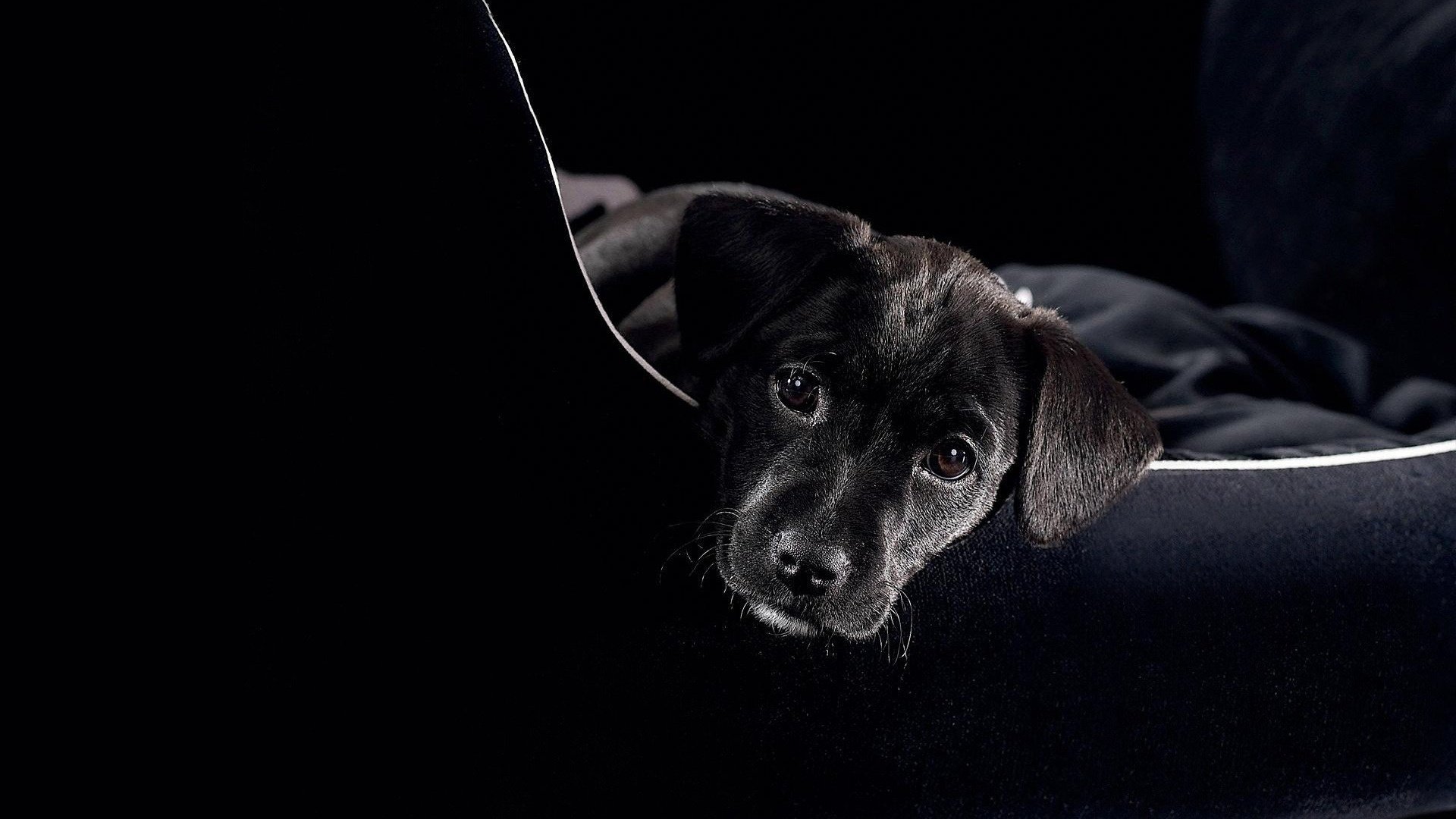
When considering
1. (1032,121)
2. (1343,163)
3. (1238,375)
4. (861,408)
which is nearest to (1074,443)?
(861,408)

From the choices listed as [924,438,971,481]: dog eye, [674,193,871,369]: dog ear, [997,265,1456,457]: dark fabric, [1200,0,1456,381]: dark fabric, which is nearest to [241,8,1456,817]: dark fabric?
[924,438,971,481]: dog eye

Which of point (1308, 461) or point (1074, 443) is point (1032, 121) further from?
point (1074, 443)

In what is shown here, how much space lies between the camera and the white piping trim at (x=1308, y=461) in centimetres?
147

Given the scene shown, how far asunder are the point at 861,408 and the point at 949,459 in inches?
6.2

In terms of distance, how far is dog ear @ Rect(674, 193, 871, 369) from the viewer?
1.54 metres

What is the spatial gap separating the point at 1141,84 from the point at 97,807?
336cm

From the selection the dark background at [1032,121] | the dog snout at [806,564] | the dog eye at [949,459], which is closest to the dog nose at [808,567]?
the dog snout at [806,564]

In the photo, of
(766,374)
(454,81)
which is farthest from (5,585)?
(766,374)

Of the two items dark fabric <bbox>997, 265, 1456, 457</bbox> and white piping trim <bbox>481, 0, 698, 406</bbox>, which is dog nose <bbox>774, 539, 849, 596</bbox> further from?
dark fabric <bbox>997, 265, 1456, 457</bbox>

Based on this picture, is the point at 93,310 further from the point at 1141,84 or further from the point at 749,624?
the point at 1141,84

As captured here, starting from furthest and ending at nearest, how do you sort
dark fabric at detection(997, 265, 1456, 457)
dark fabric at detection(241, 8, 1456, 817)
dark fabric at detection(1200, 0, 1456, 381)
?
1. dark fabric at detection(1200, 0, 1456, 381)
2. dark fabric at detection(997, 265, 1456, 457)
3. dark fabric at detection(241, 8, 1456, 817)

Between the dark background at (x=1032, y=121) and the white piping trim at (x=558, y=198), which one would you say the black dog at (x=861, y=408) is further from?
the dark background at (x=1032, y=121)

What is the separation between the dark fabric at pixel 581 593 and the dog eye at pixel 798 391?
227 mm

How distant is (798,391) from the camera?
155cm
